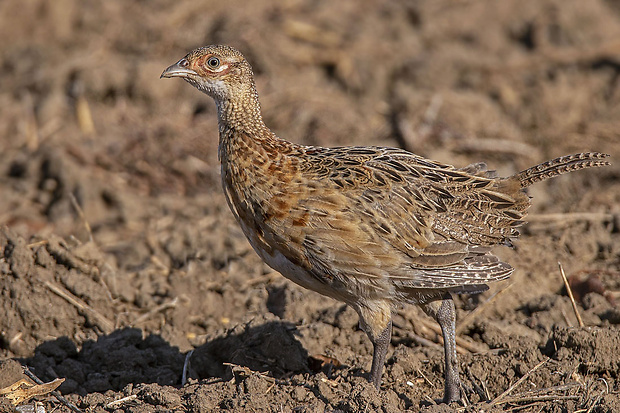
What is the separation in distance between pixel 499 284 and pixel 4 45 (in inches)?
385

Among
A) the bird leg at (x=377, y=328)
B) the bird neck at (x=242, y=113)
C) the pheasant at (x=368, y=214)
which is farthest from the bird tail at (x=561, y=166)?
the bird neck at (x=242, y=113)

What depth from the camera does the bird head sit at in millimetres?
6094

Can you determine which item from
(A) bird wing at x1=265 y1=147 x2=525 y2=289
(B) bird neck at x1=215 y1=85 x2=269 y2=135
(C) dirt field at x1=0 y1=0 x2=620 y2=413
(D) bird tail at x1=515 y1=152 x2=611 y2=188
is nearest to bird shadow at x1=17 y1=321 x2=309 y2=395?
(C) dirt field at x1=0 y1=0 x2=620 y2=413

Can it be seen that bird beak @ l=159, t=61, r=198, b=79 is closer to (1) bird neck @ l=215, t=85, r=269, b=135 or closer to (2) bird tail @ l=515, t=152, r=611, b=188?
(1) bird neck @ l=215, t=85, r=269, b=135

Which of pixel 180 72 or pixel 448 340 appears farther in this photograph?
pixel 180 72

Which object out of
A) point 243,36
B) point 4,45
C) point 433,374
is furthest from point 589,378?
point 4,45

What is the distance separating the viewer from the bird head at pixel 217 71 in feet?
20.0

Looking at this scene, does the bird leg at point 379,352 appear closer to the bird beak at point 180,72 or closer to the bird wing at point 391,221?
the bird wing at point 391,221

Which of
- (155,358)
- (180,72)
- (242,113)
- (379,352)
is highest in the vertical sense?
(180,72)

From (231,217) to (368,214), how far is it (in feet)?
12.7

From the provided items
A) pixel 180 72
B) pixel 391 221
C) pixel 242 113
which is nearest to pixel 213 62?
pixel 180 72

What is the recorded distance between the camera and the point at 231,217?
30.4 feet

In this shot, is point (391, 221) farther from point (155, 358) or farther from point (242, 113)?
point (155, 358)

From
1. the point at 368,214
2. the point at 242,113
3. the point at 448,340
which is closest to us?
the point at 368,214
